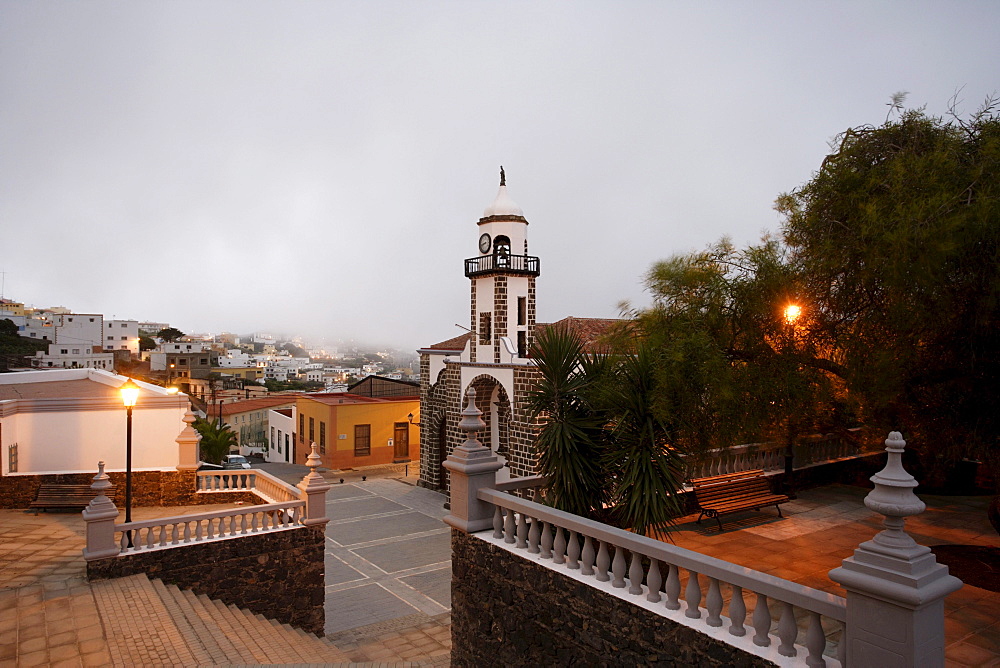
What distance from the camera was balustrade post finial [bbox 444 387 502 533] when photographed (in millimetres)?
5930

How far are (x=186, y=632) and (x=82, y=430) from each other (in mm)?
6956

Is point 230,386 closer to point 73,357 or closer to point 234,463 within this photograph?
point 73,357

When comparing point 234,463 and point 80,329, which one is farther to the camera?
point 80,329

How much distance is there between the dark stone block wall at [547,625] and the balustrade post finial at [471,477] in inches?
7.5

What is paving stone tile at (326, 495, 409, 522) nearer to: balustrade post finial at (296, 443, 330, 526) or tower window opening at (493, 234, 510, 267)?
balustrade post finial at (296, 443, 330, 526)

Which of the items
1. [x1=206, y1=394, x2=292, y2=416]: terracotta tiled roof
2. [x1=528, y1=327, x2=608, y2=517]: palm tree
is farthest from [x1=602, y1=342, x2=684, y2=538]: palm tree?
[x1=206, y1=394, x2=292, y2=416]: terracotta tiled roof

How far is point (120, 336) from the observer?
6375cm

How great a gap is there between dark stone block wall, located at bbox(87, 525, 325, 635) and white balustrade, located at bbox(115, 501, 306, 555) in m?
0.13

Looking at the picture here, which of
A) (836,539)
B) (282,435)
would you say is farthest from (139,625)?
(282,435)

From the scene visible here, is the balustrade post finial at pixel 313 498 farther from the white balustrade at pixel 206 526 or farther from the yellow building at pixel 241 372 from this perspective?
the yellow building at pixel 241 372

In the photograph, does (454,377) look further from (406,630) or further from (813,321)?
(813,321)

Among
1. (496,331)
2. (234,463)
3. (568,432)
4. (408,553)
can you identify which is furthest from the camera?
(234,463)

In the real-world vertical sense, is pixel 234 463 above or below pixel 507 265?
below

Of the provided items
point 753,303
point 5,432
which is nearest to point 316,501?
point 5,432
